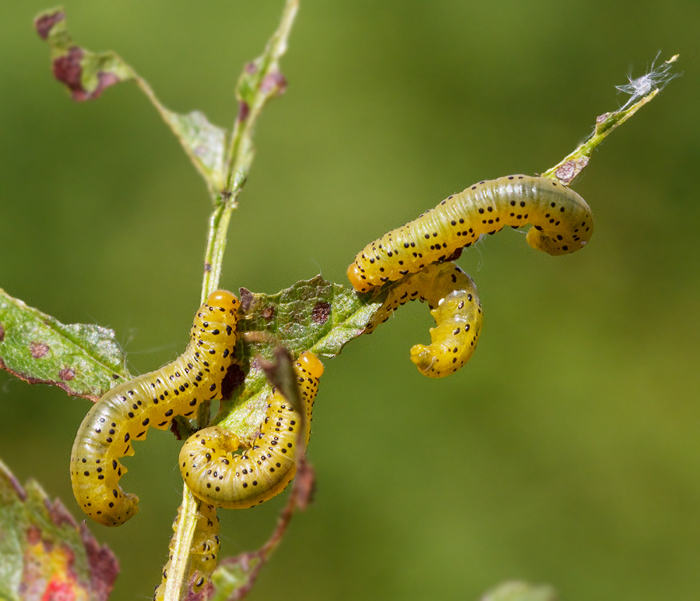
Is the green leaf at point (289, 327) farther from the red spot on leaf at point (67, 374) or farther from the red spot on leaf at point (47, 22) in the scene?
the red spot on leaf at point (47, 22)

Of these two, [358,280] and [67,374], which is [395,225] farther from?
[67,374]

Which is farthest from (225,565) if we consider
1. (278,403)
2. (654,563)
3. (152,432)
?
(654,563)

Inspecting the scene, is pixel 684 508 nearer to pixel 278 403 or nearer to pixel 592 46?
pixel 592 46

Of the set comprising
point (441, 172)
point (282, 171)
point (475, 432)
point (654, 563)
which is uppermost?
point (441, 172)

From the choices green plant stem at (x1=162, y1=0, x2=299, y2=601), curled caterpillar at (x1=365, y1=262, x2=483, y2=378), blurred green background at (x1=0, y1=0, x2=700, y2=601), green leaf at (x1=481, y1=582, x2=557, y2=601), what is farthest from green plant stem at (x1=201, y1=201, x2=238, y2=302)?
blurred green background at (x1=0, y1=0, x2=700, y2=601)

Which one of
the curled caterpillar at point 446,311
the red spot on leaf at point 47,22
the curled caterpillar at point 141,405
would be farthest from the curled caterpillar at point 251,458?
the red spot on leaf at point 47,22

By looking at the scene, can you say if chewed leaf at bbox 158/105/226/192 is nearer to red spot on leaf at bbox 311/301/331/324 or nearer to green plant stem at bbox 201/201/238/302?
green plant stem at bbox 201/201/238/302

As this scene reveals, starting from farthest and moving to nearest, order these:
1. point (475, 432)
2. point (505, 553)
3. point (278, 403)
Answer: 1. point (475, 432)
2. point (505, 553)
3. point (278, 403)
